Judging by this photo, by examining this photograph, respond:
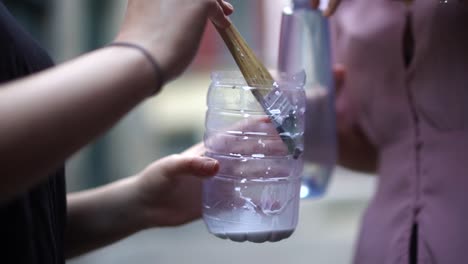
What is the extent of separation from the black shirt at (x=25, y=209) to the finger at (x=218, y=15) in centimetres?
31

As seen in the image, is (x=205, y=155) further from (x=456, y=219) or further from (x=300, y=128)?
(x=456, y=219)

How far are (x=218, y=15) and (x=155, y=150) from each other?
4.81 metres

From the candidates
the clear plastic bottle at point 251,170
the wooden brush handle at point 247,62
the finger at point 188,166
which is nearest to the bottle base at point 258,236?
the clear plastic bottle at point 251,170

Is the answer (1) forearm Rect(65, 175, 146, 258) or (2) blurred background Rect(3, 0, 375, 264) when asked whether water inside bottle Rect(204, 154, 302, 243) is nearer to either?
(1) forearm Rect(65, 175, 146, 258)

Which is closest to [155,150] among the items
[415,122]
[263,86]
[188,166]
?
[415,122]

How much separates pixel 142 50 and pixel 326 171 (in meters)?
0.99

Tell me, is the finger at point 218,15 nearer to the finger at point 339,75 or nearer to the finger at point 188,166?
the finger at point 188,166

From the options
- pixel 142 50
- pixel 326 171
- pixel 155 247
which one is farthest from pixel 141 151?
pixel 142 50

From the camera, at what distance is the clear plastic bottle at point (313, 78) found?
1.59 metres

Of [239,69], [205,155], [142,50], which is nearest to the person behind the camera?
[142,50]

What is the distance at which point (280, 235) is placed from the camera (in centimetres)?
121

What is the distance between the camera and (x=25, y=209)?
1.00 m

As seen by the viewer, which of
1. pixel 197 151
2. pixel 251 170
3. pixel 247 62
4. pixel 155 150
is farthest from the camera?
pixel 155 150

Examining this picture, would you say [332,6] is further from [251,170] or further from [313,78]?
[251,170]
